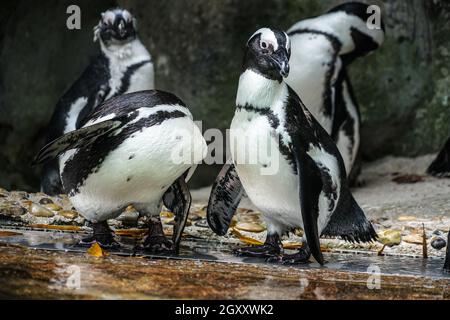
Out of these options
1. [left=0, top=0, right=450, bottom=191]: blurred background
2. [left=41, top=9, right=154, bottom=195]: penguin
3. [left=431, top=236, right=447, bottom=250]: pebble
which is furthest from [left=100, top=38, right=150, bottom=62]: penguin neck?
[left=431, top=236, right=447, bottom=250]: pebble

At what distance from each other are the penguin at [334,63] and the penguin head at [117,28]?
3.13 ft

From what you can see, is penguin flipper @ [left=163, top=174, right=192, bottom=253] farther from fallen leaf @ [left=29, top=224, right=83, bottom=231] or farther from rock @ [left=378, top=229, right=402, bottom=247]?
rock @ [left=378, top=229, right=402, bottom=247]

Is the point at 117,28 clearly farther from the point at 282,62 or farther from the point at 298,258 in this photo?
the point at 298,258

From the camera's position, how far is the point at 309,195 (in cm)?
313

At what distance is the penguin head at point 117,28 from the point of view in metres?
5.16

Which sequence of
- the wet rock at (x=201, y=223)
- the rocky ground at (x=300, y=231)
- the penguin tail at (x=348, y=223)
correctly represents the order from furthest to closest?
the wet rock at (x=201, y=223) → the penguin tail at (x=348, y=223) → the rocky ground at (x=300, y=231)

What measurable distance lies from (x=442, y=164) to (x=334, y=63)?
907mm

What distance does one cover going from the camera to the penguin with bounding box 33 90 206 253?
318 cm

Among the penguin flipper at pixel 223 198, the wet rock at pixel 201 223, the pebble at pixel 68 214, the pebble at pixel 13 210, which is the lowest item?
the wet rock at pixel 201 223

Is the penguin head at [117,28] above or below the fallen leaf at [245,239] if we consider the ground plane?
above

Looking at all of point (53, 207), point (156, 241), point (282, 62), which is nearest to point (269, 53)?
point (282, 62)

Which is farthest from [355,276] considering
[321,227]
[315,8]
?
[315,8]

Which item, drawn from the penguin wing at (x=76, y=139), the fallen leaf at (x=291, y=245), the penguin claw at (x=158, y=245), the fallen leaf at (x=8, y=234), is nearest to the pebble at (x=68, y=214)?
the fallen leaf at (x=8, y=234)

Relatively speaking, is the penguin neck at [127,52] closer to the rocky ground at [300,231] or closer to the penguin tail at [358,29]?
the rocky ground at [300,231]
